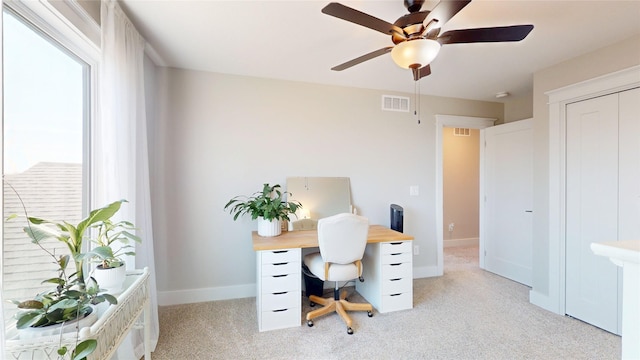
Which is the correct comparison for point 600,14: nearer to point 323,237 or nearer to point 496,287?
point 323,237

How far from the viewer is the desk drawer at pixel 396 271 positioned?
2.64 meters

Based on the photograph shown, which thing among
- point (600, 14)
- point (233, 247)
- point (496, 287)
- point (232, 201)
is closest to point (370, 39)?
point (600, 14)

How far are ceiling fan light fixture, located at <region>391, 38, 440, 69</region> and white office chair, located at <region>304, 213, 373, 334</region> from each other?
1261 mm

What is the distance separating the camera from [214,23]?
197 centimetres

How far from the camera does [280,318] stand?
237 centimetres

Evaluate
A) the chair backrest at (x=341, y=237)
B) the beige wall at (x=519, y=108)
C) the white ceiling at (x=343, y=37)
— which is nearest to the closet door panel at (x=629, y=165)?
the white ceiling at (x=343, y=37)

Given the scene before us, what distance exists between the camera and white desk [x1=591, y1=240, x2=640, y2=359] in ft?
2.28

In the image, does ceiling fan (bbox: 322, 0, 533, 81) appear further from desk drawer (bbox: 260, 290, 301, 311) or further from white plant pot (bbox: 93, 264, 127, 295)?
desk drawer (bbox: 260, 290, 301, 311)

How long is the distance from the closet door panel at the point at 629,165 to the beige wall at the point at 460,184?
2.88m

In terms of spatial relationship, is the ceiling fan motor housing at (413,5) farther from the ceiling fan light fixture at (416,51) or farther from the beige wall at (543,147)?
the beige wall at (543,147)

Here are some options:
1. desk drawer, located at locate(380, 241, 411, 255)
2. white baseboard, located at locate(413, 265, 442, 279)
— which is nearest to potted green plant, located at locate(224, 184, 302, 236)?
desk drawer, located at locate(380, 241, 411, 255)

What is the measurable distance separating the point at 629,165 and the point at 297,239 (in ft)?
9.38

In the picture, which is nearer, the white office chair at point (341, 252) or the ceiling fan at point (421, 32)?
the ceiling fan at point (421, 32)

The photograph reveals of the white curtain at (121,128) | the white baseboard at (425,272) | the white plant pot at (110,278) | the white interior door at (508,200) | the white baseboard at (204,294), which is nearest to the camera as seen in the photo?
the white plant pot at (110,278)
